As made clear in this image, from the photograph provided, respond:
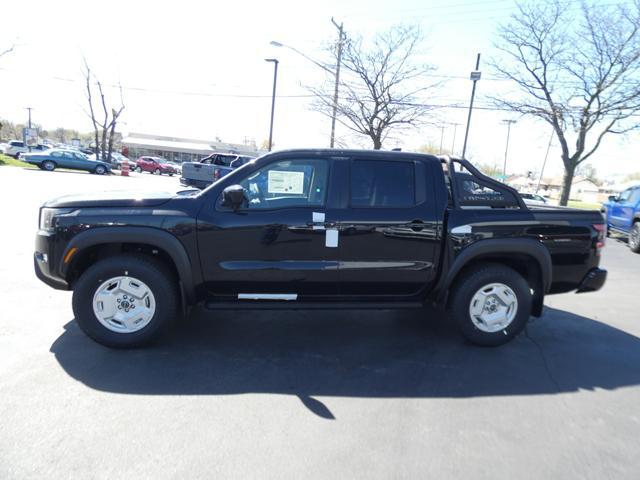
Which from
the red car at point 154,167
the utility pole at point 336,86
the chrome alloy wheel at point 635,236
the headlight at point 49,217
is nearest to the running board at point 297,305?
the headlight at point 49,217

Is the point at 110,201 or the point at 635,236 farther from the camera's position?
the point at 635,236

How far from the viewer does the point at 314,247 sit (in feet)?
12.3

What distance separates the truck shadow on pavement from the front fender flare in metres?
0.75

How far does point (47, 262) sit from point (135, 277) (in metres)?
0.77

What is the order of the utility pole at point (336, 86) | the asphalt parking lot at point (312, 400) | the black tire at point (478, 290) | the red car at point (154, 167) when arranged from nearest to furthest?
the asphalt parking lot at point (312, 400) → the black tire at point (478, 290) → the utility pole at point (336, 86) → the red car at point (154, 167)

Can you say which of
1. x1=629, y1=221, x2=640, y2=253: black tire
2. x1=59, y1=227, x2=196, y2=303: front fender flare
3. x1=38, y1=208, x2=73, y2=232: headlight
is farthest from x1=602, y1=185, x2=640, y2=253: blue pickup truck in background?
x1=38, y1=208, x2=73, y2=232: headlight

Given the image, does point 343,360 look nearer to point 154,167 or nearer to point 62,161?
point 62,161

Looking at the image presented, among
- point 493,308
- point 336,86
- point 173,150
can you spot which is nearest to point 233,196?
point 493,308

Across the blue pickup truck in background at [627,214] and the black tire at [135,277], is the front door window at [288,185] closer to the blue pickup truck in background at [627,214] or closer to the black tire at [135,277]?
the black tire at [135,277]

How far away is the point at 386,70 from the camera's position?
1780 centimetres

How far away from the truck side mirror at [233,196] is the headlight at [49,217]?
133cm

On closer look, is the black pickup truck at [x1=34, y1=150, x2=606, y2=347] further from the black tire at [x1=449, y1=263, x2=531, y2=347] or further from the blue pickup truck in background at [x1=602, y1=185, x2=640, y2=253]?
the blue pickup truck in background at [x1=602, y1=185, x2=640, y2=253]

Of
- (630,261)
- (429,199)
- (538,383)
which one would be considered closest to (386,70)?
(630,261)

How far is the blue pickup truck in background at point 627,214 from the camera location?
35.8ft
